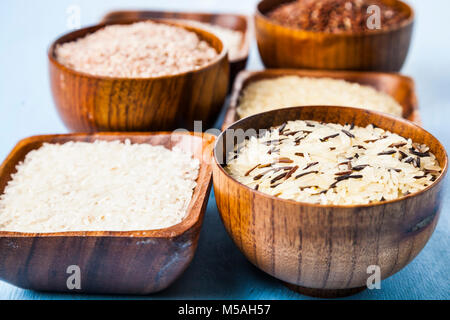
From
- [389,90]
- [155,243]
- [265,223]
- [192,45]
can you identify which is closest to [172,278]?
[155,243]

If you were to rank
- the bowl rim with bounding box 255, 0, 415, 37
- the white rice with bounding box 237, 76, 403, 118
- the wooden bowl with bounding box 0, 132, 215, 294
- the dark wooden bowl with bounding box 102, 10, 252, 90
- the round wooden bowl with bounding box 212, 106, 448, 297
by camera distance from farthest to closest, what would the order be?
1. the dark wooden bowl with bounding box 102, 10, 252, 90
2. the bowl rim with bounding box 255, 0, 415, 37
3. the white rice with bounding box 237, 76, 403, 118
4. the wooden bowl with bounding box 0, 132, 215, 294
5. the round wooden bowl with bounding box 212, 106, 448, 297

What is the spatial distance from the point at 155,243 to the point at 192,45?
796 mm

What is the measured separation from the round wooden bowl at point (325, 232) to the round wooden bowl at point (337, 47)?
2.45 ft

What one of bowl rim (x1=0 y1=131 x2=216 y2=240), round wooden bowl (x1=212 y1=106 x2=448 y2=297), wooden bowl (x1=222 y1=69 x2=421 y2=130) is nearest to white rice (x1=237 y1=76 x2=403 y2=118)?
wooden bowl (x1=222 y1=69 x2=421 y2=130)

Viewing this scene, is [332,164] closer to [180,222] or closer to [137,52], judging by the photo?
[180,222]

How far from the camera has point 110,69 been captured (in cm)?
147

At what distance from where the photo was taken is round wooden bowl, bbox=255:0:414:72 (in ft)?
5.51

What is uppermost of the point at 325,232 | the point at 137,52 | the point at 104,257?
the point at 137,52

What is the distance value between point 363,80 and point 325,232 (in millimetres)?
909

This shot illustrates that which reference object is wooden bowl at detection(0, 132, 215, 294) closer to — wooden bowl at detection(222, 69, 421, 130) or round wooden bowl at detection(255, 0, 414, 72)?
wooden bowl at detection(222, 69, 421, 130)

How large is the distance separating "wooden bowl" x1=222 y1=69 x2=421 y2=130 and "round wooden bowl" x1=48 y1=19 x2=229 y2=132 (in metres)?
0.10

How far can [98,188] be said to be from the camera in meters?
1.20

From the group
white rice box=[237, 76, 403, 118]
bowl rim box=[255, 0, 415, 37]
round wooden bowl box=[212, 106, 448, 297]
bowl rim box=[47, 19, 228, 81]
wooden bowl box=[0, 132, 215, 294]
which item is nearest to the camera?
round wooden bowl box=[212, 106, 448, 297]

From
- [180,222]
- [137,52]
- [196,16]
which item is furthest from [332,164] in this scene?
[196,16]
